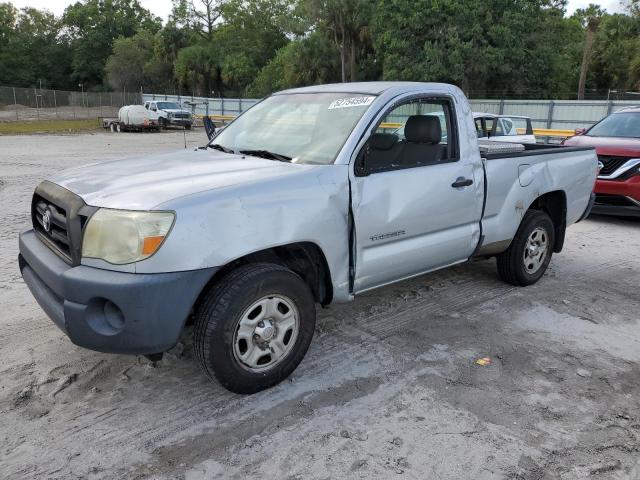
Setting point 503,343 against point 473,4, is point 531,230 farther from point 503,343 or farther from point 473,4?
point 473,4

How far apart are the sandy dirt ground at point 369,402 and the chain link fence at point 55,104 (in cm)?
4399

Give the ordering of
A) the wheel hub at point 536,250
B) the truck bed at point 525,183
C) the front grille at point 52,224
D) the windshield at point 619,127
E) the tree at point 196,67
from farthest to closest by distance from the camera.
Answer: the tree at point 196,67 < the windshield at point 619,127 < the wheel hub at point 536,250 < the truck bed at point 525,183 < the front grille at point 52,224

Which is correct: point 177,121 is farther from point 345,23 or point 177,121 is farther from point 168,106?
point 345,23

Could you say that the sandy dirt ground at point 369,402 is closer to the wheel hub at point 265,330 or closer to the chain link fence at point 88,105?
the wheel hub at point 265,330

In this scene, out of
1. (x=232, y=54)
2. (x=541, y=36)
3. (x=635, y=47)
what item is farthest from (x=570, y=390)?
(x=232, y=54)

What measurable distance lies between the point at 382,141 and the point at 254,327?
1635 millimetres

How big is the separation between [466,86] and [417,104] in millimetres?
35702

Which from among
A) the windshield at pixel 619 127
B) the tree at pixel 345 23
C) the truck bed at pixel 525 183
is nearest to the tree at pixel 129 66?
the tree at pixel 345 23

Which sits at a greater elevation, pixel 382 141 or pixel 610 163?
pixel 382 141

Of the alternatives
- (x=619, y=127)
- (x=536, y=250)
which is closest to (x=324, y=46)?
(x=619, y=127)

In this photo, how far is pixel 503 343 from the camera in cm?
414

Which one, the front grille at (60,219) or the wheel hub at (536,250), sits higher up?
the front grille at (60,219)

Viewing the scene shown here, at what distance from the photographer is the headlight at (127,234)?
9.20 ft

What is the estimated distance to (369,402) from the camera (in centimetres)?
330
